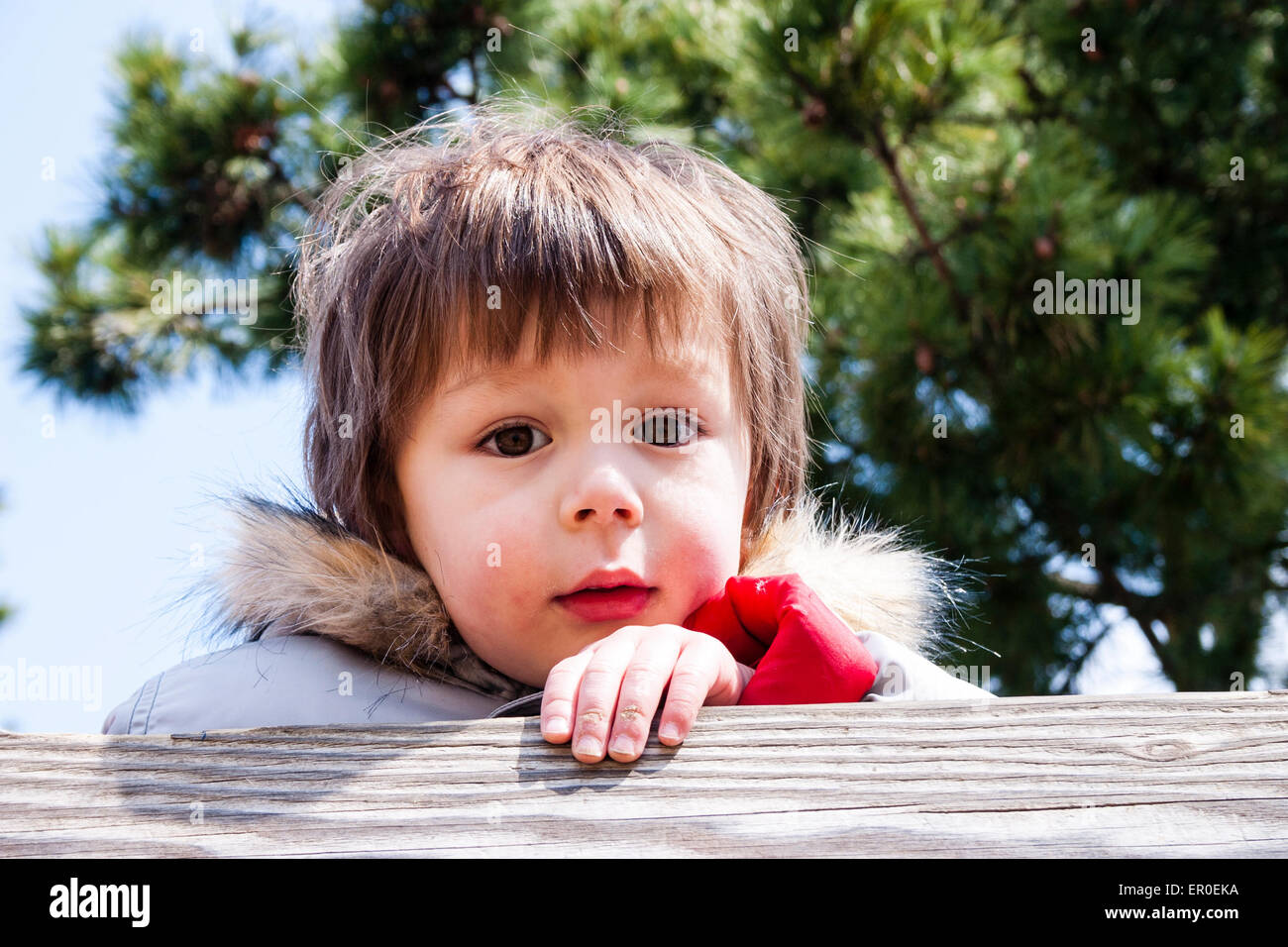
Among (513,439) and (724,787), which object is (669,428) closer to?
(513,439)

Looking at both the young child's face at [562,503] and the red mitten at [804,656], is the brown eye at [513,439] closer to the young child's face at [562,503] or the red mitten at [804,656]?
the young child's face at [562,503]

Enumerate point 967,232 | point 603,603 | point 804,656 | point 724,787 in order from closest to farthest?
point 724,787 < point 804,656 < point 603,603 < point 967,232

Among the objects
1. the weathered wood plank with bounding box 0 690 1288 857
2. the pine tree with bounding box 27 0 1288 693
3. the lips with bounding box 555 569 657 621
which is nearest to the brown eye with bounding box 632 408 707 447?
the lips with bounding box 555 569 657 621

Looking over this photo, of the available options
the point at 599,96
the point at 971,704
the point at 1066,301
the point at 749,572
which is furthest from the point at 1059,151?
the point at 971,704

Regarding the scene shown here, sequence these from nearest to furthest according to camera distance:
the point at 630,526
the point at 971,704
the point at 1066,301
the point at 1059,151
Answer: the point at 971,704, the point at 630,526, the point at 1066,301, the point at 1059,151

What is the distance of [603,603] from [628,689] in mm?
350

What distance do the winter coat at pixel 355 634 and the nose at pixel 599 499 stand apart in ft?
0.53

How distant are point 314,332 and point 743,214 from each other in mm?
521

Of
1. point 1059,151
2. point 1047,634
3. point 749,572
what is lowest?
point 1047,634

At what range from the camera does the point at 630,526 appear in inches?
37.3

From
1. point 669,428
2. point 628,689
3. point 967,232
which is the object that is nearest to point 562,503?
point 669,428

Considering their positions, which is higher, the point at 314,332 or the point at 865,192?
the point at 865,192

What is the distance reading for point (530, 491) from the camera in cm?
94
